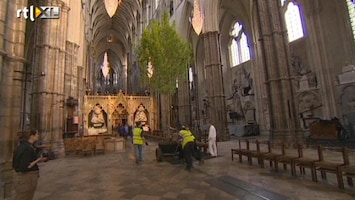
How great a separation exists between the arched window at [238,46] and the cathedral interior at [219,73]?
12 cm

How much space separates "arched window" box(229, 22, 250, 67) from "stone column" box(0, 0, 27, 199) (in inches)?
855

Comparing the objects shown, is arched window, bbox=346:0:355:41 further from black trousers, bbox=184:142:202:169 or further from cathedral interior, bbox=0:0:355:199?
black trousers, bbox=184:142:202:169

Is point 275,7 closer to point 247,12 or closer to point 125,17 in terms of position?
point 247,12

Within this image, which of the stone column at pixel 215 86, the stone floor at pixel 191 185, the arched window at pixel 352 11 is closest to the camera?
the stone floor at pixel 191 185

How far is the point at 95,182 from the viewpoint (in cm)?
550

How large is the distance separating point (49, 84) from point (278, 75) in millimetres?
12369

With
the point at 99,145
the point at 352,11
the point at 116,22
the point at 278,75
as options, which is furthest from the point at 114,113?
the point at 116,22

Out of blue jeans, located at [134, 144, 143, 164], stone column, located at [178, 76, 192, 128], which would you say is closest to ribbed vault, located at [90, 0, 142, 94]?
stone column, located at [178, 76, 192, 128]

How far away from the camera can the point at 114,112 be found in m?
25.1

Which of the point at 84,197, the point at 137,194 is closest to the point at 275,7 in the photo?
the point at 137,194

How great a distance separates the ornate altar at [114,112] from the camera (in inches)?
939

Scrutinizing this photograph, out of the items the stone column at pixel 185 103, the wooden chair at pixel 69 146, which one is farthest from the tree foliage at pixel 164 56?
the stone column at pixel 185 103

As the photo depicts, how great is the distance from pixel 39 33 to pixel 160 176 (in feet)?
34.8

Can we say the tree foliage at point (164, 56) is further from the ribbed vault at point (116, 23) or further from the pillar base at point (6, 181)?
the ribbed vault at point (116, 23)
